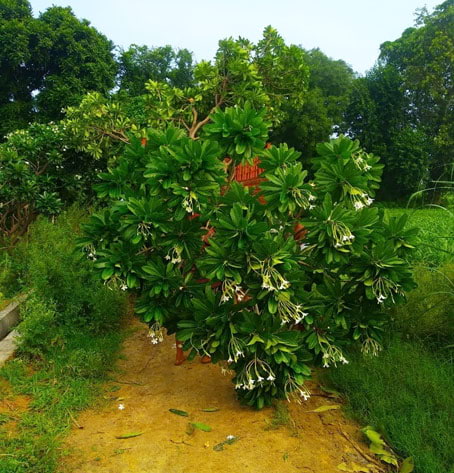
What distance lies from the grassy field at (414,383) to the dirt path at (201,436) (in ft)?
0.57

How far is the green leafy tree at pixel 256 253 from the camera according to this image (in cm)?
254

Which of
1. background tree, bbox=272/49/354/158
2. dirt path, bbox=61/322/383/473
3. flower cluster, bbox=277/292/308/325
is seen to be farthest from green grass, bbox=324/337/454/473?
background tree, bbox=272/49/354/158

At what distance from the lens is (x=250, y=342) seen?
100.0 inches

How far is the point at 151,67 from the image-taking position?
2195cm

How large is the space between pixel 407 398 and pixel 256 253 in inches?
50.1

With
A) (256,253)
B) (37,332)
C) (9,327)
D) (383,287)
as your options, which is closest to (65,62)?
(9,327)

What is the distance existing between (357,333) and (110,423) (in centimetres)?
159

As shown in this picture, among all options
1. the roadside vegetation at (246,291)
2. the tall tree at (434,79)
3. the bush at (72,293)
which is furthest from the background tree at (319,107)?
the roadside vegetation at (246,291)

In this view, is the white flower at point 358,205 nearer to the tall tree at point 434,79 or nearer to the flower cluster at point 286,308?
the flower cluster at point 286,308

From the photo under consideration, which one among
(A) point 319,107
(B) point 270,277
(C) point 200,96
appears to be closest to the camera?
(B) point 270,277

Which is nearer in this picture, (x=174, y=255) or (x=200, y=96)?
(x=174, y=255)

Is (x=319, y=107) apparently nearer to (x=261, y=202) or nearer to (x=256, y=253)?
(x=261, y=202)

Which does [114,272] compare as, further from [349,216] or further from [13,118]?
[13,118]

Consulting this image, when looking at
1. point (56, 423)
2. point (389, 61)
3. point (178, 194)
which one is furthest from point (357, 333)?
point (389, 61)
